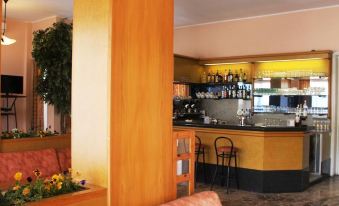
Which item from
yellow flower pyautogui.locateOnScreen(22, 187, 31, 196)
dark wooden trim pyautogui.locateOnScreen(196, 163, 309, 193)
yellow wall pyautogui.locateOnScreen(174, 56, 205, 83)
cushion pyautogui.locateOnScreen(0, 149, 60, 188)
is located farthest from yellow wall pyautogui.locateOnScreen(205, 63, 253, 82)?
yellow flower pyautogui.locateOnScreen(22, 187, 31, 196)

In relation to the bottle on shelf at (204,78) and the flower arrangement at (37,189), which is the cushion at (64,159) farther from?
the bottle on shelf at (204,78)

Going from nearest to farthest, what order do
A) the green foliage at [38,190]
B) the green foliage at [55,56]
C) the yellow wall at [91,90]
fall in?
the green foliage at [38,190]
the yellow wall at [91,90]
the green foliage at [55,56]

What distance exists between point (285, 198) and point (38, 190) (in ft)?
14.7

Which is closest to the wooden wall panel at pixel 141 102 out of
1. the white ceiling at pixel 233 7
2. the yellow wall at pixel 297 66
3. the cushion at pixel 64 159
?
the cushion at pixel 64 159

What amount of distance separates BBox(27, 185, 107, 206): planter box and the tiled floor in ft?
11.0

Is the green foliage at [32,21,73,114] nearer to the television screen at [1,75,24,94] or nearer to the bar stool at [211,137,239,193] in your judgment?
the television screen at [1,75,24,94]

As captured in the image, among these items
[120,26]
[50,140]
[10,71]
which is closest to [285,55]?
[50,140]

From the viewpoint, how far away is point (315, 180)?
684 centimetres

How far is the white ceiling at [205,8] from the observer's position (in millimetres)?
7492

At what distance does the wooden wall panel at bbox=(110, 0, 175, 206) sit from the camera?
255 centimetres

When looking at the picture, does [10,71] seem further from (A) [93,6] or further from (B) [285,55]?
(A) [93,6]

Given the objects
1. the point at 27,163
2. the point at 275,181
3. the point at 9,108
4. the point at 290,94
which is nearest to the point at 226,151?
the point at 275,181

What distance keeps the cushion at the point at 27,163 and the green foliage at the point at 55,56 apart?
7.98 ft

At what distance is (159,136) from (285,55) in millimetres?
5826
